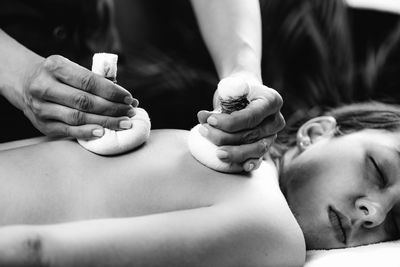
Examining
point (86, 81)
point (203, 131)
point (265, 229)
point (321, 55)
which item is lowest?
point (321, 55)

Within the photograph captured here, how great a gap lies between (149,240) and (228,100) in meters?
0.26

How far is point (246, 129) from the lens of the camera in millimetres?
886

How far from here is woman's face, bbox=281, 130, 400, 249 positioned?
1005mm

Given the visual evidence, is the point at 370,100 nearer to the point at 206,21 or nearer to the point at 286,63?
the point at 286,63

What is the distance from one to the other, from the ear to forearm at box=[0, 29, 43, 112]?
62cm

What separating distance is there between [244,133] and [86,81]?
0.91ft

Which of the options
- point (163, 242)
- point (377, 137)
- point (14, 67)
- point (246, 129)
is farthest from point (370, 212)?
point (14, 67)

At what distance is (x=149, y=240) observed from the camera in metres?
0.77

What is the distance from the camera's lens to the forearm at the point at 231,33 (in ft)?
3.85

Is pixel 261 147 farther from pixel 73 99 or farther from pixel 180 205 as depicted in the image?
pixel 73 99

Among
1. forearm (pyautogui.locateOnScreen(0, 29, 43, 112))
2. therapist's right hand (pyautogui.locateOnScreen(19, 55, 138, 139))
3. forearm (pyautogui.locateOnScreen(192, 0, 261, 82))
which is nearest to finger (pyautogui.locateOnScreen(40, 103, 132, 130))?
therapist's right hand (pyautogui.locateOnScreen(19, 55, 138, 139))

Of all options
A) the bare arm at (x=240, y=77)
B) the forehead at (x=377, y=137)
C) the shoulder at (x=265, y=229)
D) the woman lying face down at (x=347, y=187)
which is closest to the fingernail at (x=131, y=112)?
the bare arm at (x=240, y=77)

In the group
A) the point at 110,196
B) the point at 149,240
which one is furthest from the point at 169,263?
the point at 110,196

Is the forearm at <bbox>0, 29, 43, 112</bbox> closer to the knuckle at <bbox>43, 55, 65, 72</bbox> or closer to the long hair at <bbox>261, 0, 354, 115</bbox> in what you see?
the knuckle at <bbox>43, 55, 65, 72</bbox>
